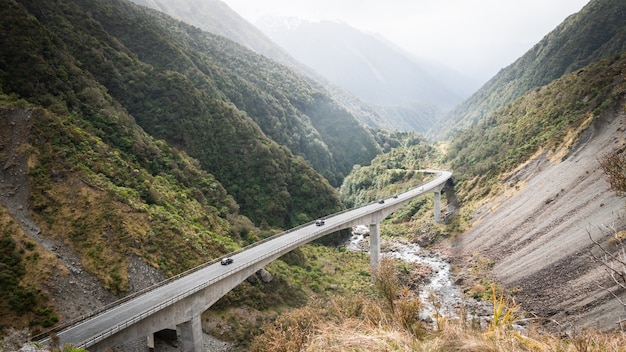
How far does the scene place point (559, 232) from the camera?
36000 mm

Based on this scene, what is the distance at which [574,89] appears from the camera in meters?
60.3

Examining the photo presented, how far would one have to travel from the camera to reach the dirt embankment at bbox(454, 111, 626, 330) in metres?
26.4

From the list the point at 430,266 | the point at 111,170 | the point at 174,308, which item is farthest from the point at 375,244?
the point at 111,170

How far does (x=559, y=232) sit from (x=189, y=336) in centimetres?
3698

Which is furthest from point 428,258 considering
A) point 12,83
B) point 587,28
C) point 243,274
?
point 587,28

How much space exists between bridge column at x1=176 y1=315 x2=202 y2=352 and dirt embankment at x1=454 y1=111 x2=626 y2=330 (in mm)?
23692

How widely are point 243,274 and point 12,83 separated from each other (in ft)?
119

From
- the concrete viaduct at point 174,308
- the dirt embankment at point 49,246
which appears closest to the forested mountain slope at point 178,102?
the dirt embankment at point 49,246

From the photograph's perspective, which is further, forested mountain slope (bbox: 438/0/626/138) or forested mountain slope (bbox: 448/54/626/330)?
forested mountain slope (bbox: 438/0/626/138)

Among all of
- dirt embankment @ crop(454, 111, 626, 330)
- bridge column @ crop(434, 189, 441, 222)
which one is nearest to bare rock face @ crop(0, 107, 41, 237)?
dirt embankment @ crop(454, 111, 626, 330)

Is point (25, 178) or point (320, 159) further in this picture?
point (320, 159)

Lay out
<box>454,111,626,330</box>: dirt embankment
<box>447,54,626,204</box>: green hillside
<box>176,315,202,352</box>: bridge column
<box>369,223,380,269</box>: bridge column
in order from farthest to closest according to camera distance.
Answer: <box>447,54,626,204</box>: green hillside → <box>369,223,380,269</box>: bridge column → <box>454,111,626,330</box>: dirt embankment → <box>176,315,202,352</box>: bridge column

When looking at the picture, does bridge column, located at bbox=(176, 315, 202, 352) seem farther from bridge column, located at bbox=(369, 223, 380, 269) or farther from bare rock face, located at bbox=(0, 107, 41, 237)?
bridge column, located at bbox=(369, 223, 380, 269)

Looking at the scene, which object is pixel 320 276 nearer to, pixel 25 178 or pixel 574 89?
pixel 25 178
